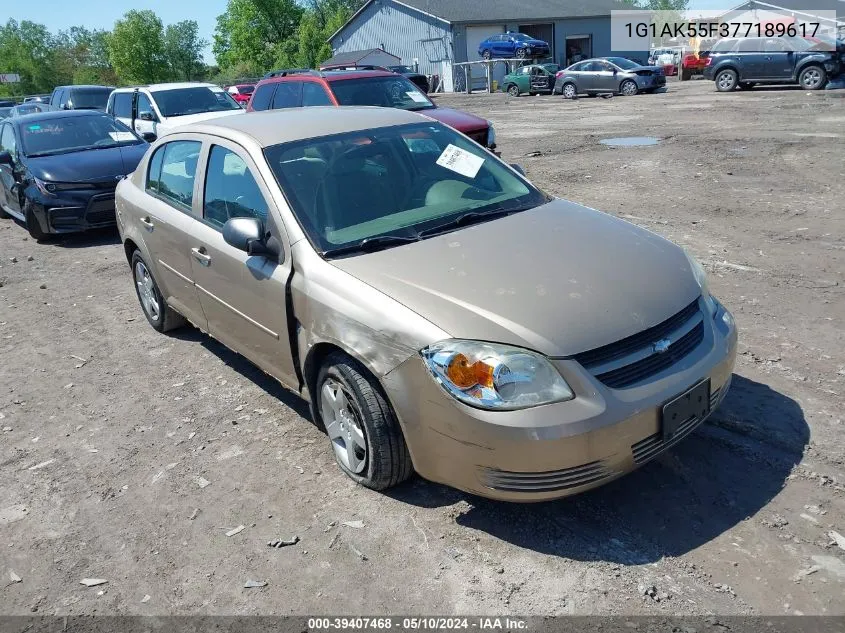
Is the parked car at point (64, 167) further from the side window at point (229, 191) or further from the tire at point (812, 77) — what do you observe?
the tire at point (812, 77)

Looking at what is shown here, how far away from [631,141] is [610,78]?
16.2m

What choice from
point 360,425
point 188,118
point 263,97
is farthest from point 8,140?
point 360,425

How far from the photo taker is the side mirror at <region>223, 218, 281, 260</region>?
12.8ft

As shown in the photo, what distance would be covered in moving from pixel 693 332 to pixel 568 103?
2575cm

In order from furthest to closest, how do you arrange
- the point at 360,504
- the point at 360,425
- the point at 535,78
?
1. the point at 535,78
2. the point at 360,504
3. the point at 360,425

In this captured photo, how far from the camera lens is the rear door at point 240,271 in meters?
3.97

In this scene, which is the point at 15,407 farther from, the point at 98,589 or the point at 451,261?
the point at 451,261

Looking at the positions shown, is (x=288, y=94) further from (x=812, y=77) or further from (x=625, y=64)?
(x=625, y=64)

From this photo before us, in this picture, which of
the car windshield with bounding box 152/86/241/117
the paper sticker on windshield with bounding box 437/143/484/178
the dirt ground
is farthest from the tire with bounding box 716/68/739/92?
the paper sticker on windshield with bounding box 437/143/484/178

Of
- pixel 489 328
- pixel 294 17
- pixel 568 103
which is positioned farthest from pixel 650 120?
pixel 294 17

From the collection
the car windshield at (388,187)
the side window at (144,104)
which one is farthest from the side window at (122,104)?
the car windshield at (388,187)

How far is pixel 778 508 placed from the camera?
10.9ft

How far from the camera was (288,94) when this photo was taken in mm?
12281

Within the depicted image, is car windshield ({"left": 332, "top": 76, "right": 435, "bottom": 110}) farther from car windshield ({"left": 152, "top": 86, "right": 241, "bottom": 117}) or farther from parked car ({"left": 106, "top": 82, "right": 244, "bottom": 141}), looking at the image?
car windshield ({"left": 152, "top": 86, "right": 241, "bottom": 117})
